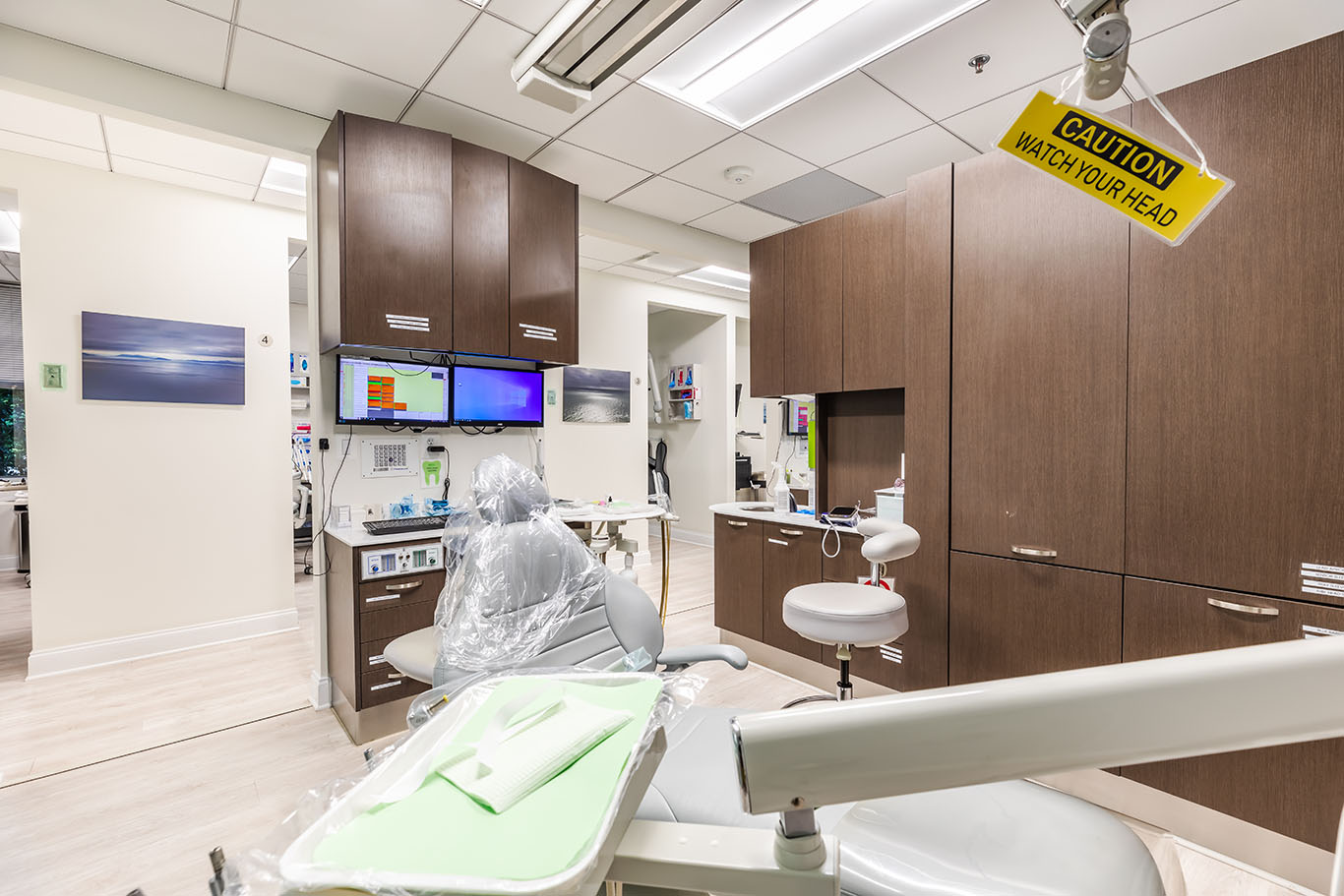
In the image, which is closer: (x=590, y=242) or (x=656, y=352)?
(x=590, y=242)

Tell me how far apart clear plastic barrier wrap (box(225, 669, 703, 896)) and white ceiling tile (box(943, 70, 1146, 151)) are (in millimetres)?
3053

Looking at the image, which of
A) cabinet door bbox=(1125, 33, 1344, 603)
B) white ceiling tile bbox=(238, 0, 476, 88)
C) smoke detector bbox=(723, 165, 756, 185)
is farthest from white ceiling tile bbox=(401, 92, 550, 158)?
cabinet door bbox=(1125, 33, 1344, 603)

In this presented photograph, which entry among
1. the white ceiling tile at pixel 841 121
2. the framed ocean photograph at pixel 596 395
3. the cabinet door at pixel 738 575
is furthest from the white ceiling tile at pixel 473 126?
the framed ocean photograph at pixel 596 395

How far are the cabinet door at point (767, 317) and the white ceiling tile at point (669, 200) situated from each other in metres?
0.78

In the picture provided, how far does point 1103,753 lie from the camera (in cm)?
34

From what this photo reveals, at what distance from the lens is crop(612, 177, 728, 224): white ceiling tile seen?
3.78 meters

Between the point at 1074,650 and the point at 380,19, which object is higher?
the point at 380,19

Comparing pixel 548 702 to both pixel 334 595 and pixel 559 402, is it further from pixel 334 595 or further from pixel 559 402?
pixel 559 402

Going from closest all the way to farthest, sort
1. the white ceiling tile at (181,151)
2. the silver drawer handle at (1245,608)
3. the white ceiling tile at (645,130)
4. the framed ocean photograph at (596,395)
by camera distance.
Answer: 1. the silver drawer handle at (1245,608)
2. the white ceiling tile at (645,130)
3. the white ceiling tile at (181,151)
4. the framed ocean photograph at (596,395)

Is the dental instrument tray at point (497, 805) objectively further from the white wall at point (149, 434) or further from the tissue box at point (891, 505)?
the white wall at point (149, 434)

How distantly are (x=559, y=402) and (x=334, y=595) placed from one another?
118 inches

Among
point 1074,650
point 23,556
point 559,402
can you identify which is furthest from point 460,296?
point 23,556

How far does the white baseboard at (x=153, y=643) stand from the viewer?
125 inches

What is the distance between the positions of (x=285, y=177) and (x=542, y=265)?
1.65m
